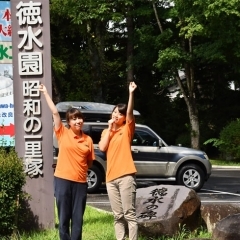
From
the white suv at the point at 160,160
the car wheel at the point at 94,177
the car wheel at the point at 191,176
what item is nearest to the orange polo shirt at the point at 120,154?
the car wheel at the point at 94,177

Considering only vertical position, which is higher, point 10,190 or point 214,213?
point 10,190

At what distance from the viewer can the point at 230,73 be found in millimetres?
39531

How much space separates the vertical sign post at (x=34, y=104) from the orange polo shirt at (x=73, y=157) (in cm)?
180

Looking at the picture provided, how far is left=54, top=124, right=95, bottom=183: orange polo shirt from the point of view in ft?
27.2

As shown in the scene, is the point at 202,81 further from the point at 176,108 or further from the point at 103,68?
the point at 103,68

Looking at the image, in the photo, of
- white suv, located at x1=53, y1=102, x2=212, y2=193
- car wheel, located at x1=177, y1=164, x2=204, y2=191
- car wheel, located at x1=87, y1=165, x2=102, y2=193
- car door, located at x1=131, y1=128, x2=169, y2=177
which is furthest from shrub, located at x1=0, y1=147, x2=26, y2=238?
car wheel, located at x1=177, y1=164, x2=204, y2=191

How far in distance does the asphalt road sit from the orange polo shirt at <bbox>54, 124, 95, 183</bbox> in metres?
5.85

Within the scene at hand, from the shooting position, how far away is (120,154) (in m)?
8.41

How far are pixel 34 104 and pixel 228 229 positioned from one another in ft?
11.2

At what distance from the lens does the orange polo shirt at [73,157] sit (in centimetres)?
829

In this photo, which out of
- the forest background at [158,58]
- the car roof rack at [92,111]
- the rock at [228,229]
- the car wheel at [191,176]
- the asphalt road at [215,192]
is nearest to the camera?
the rock at [228,229]

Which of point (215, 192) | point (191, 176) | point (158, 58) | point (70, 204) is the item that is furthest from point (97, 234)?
point (158, 58)

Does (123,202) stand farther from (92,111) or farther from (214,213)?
(92,111)

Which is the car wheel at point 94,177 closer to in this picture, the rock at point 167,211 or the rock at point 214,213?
the rock at point 167,211
